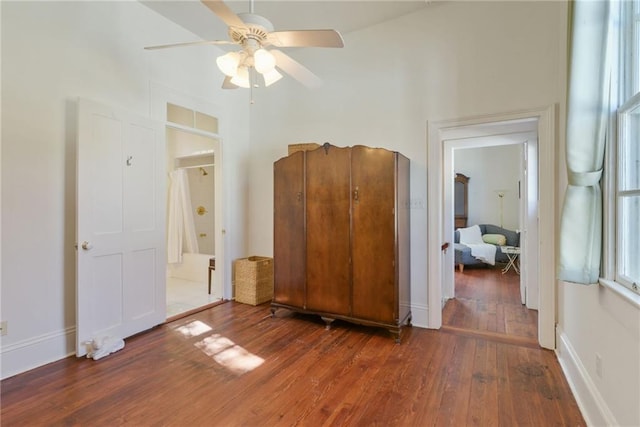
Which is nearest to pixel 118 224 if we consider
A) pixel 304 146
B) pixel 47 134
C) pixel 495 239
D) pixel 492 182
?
pixel 47 134

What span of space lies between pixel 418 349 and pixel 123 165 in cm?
309

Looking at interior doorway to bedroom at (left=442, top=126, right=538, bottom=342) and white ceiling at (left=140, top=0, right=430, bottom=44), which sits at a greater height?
white ceiling at (left=140, top=0, right=430, bottom=44)

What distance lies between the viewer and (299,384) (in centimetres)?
211

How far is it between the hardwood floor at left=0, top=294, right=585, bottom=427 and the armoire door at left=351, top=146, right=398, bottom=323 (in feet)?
1.08

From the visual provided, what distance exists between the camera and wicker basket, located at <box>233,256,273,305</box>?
12.6 feet

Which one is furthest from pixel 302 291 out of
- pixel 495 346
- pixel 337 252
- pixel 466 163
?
pixel 466 163

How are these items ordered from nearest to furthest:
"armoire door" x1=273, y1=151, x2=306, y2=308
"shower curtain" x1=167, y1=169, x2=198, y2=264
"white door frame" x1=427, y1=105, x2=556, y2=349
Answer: "white door frame" x1=427, y1=105, x2=556, y2=349 → "armoire door" x1=273, y1=151, x2=306, y2=308 → "shower curtain" x1=167, y1=169, x2=198, y2=264

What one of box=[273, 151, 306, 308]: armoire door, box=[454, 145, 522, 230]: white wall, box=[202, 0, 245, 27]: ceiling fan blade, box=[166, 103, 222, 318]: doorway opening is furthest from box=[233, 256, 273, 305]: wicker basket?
box=[454, 145, 522, 230]: white wall

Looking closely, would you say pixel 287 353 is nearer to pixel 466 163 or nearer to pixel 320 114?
pixel 320 114

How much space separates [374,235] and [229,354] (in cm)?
162

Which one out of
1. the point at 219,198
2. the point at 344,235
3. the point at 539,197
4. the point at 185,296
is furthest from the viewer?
the point at 185,296

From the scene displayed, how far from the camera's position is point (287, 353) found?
8.42 ft

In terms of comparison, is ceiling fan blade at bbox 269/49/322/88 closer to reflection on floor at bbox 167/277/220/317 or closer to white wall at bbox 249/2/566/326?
white wall at bbox 249/2/566/326

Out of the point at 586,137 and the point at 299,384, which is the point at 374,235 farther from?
the point at 586,137
